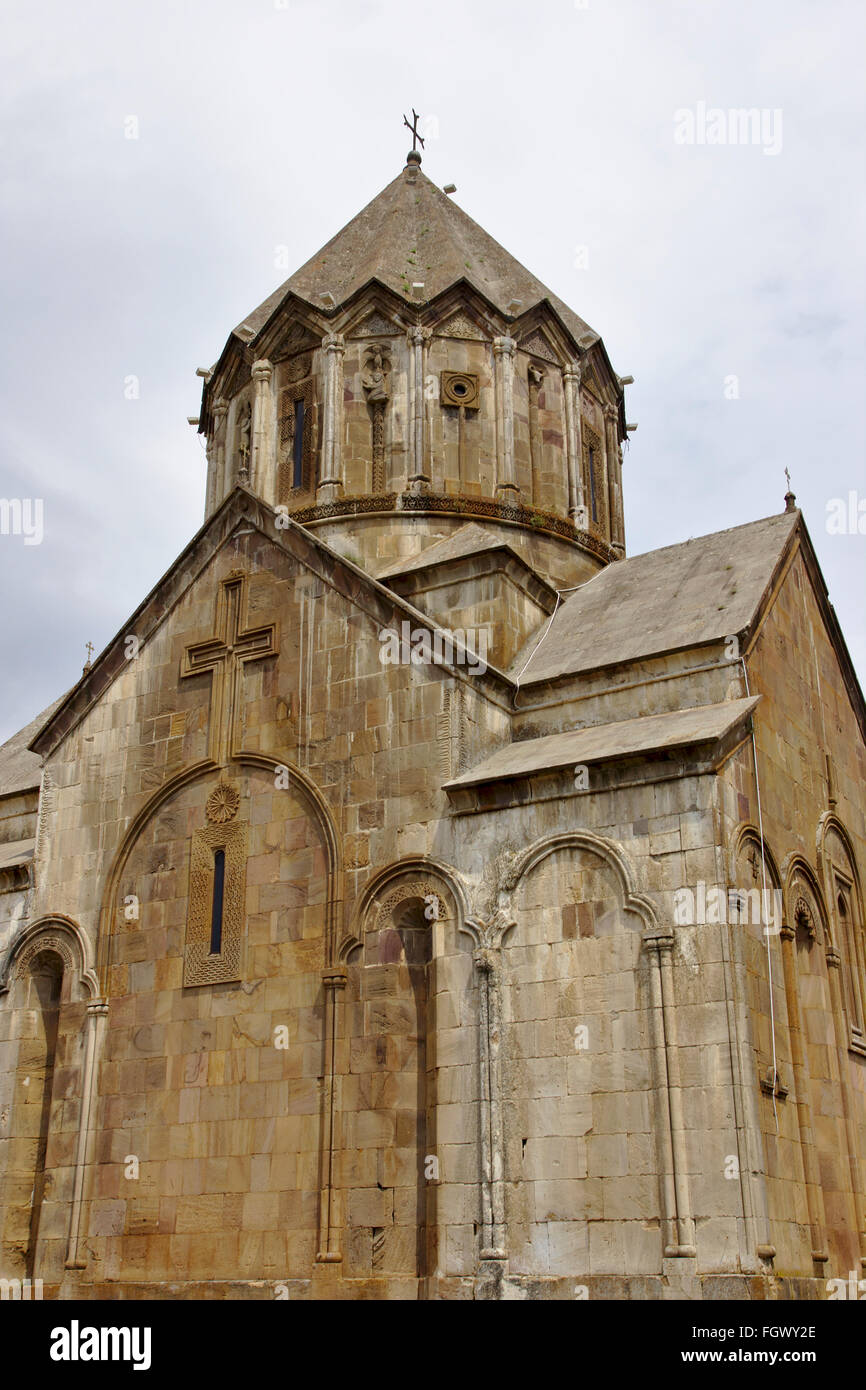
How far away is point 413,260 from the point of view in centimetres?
2241

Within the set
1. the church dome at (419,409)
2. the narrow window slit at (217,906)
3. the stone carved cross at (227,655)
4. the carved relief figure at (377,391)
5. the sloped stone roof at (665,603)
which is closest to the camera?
the sloped stone roof at (665,603)

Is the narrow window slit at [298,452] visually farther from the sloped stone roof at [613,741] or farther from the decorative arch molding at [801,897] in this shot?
the decorative arch molding at [801,897]

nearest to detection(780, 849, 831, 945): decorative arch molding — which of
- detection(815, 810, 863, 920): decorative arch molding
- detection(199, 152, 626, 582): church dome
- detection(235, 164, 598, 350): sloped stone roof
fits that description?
detection(815, 810, 863, 920): decorative arch molding

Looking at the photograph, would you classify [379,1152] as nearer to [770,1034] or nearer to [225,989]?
[225,989]

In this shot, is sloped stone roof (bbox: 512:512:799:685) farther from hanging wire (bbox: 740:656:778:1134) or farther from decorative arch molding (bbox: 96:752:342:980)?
decorative arch molding (bbox: 96:752:342:980)

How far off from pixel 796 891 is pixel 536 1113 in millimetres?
3850

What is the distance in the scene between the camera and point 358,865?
48.9ft

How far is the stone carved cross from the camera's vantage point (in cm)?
1659

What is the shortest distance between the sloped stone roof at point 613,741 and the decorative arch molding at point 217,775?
64.5 inches

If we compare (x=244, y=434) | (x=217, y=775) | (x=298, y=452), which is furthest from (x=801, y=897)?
(x=244, y=434)

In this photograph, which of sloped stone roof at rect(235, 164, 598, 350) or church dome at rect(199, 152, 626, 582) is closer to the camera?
church dome at rect(199, 152, 626, 582)

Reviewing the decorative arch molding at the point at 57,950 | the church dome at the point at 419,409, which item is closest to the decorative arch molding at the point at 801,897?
the church dome at the point at 419,409

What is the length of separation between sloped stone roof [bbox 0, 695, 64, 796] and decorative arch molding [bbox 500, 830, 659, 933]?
26.7 ft

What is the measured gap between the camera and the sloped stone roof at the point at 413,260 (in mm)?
21766
